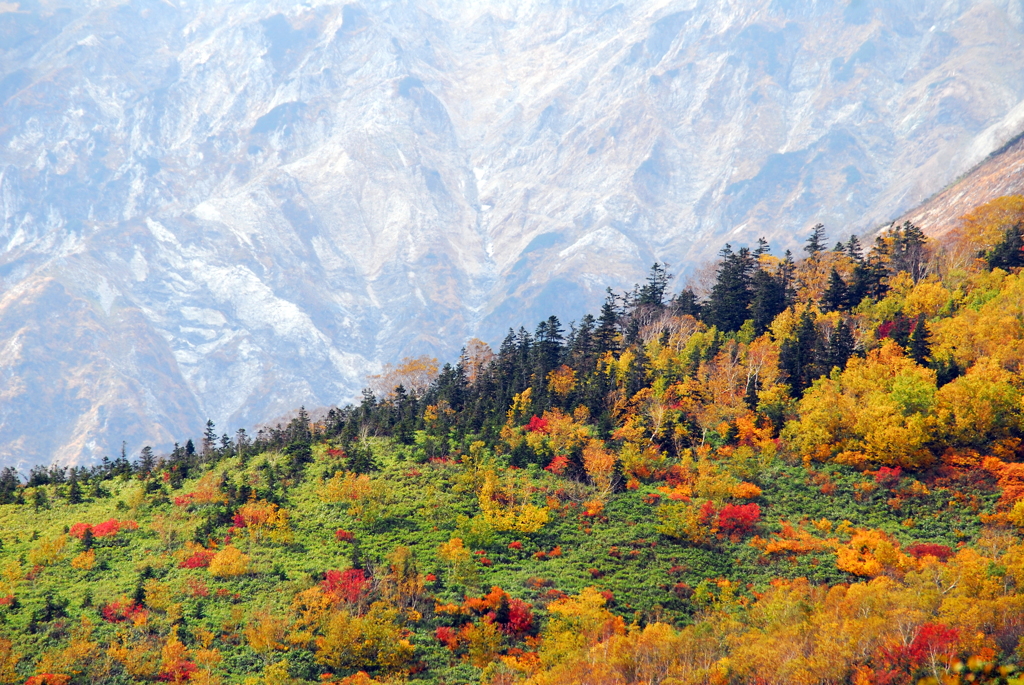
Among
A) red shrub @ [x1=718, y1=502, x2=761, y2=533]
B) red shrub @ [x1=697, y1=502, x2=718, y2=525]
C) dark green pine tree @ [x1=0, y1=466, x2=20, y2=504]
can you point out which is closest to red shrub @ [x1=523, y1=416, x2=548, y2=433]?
red shrub @ [x1=697, y1=502, x2=718, y2=525]

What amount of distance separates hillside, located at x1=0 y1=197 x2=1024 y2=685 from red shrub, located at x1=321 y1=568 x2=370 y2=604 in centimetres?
27

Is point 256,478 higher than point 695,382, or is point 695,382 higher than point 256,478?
point 256,478

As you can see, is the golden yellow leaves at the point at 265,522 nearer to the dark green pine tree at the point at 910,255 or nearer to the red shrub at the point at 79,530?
the red shrub at the point at 79,530

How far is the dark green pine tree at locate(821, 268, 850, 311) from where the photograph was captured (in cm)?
11475

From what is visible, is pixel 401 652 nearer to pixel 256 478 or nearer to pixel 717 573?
pixel 717 573

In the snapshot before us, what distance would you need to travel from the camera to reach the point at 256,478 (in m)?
90.8

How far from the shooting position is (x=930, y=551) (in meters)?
67.2

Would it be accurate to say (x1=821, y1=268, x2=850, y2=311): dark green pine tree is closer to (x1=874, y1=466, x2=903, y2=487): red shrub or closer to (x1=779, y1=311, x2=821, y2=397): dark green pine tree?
(x1=779, y1=311, x2=821, y2=397): dark green pine tree

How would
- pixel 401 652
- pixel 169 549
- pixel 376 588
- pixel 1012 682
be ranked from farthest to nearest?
pixel 169 549, pixel 376 588, pixel 401 652, pixel 1012 682

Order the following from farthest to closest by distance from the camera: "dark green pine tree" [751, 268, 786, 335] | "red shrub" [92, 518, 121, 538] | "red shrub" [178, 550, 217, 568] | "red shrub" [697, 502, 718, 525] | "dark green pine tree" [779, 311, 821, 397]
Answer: "dark green pine tree" [751, 268, 786, 335]
"dark green pine tree" [779, 311, 821, 397]
"red shrub" [697, 502, 718, 525]
"red shrub" [92, 518, 121, 538]
"red shrub" [178, 550, 217, 568]

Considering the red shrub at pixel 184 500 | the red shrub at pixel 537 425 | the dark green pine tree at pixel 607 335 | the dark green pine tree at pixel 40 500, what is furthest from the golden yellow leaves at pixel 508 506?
the dark green pine tree at pixel 40 500

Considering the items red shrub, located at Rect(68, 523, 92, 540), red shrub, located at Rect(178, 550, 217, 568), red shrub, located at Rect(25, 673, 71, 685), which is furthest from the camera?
red shrub, located at Rect(68, 523, 92, 540)

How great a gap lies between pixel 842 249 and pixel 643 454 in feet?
210

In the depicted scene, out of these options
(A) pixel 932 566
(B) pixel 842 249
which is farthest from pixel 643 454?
(B) pixel 842 249
